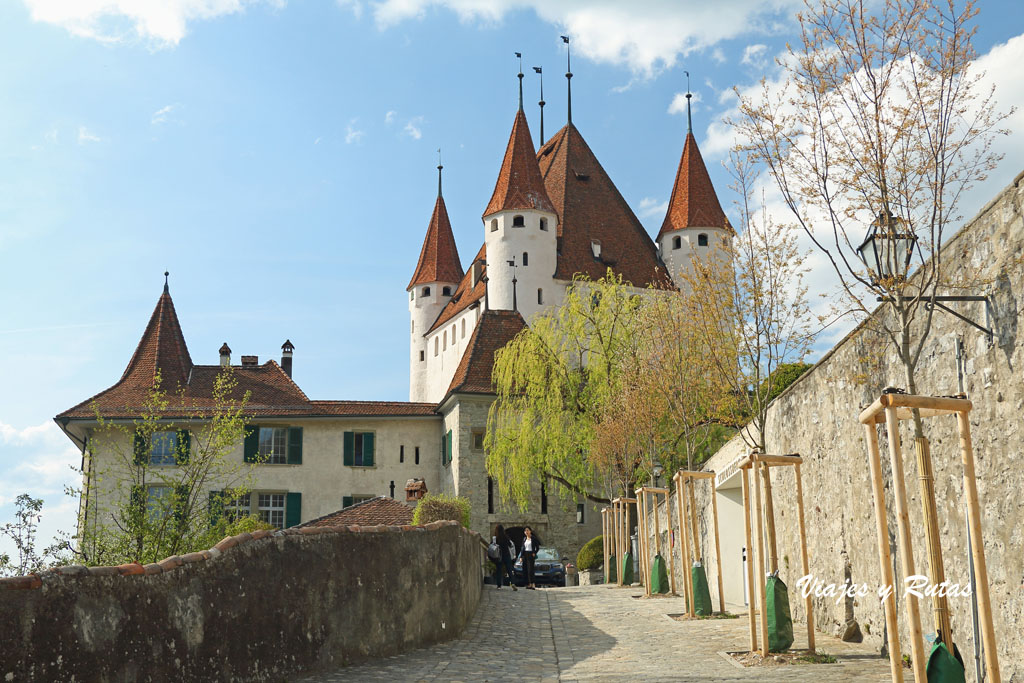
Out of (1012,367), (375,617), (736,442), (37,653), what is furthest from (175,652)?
(736,442)

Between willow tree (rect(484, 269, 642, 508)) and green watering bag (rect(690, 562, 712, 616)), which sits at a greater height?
willow tree (rect(484, 269, 642, 508))

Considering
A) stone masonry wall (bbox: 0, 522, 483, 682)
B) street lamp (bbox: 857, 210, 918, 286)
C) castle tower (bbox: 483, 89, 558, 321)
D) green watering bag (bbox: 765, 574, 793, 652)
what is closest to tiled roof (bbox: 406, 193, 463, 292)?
castle tower (bbox: 483, 89, 558, 321)

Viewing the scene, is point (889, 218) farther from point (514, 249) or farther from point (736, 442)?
point (514, 249)

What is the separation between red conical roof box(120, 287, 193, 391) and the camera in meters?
46.6

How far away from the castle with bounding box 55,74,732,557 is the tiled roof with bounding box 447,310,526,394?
0.22 ft

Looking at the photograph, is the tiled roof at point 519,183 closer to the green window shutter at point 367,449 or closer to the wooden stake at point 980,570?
the green window shutter at point 367,449

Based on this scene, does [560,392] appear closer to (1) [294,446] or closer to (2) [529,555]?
(1) [294,446]

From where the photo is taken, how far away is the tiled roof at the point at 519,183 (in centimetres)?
5431

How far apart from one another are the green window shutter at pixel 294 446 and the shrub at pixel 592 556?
12.8m

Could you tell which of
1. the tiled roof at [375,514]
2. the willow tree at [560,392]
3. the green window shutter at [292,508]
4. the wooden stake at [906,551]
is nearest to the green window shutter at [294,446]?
the green window shutter at [292,508]

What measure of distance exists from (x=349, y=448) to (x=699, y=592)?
95.6ft

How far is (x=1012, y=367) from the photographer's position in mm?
7539

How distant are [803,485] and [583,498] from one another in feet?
101

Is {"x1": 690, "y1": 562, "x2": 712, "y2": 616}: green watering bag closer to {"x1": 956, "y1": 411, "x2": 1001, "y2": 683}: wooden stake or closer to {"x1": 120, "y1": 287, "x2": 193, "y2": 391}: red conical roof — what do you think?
{"x1": 956, "y1": 411, "x2": 1001, "y2": 683}: wooden stake
